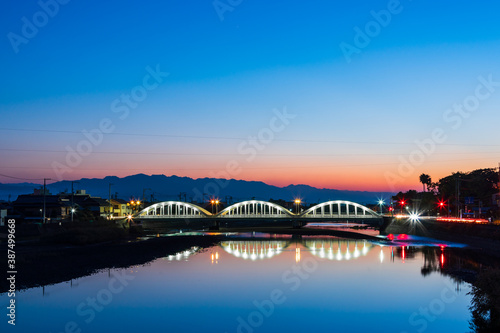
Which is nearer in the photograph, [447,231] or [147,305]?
[147,305]

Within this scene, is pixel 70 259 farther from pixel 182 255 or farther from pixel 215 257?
pixel 215 257

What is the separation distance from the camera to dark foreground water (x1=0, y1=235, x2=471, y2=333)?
716 inches

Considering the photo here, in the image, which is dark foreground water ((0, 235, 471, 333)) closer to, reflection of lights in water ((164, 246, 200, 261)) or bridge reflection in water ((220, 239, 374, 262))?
reflection of lights in water ((164, 246, 200, 261))

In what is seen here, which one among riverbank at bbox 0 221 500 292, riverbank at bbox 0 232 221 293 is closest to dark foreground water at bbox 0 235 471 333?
riverbank at bbox 0 232 221 293

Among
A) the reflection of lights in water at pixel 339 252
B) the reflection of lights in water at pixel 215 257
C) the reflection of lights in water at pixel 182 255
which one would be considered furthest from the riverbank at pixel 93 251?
the reflection of lights in water at pixel 339 252

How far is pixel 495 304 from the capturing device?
1606cm

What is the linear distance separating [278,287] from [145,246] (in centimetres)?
2389

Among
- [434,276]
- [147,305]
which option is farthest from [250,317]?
[434,276]

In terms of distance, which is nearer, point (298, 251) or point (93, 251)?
point (93, 251)

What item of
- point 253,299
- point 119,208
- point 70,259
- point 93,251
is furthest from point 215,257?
point 119,208

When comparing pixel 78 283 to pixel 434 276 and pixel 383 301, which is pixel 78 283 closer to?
pixel 383 301

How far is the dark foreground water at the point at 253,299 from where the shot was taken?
59.7ft

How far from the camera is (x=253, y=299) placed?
2322cm

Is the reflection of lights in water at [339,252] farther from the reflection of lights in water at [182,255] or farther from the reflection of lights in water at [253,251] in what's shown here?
the reflection of lights in water at [182,255]
